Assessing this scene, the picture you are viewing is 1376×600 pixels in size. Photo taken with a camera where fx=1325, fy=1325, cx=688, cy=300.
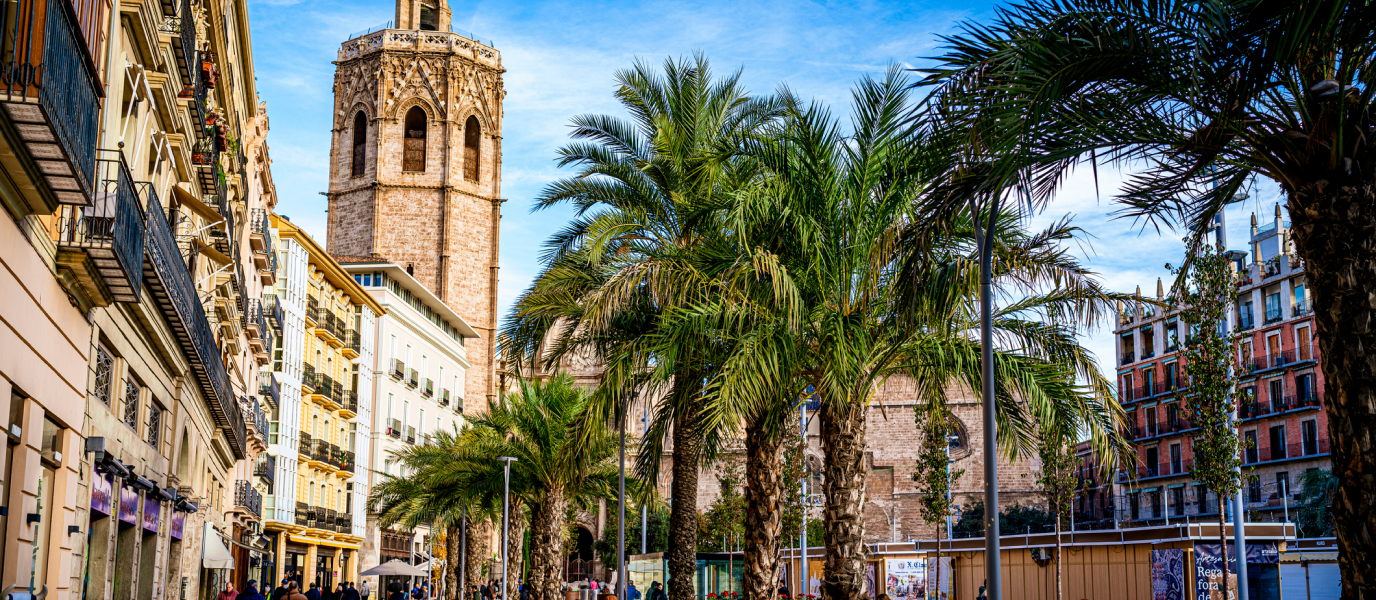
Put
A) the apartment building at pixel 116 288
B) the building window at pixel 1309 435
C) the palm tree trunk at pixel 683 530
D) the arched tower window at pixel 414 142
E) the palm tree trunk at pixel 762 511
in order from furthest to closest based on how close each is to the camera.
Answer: the arched tower window at pixel 414 142 → the building window at pixel 1309 435 → the palm tree trunk at pixel 683 530 → the palm tree trunk at pixel 762 511 → the apartment building at pixel 116 288

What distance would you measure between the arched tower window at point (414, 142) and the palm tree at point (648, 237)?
54.4 meters

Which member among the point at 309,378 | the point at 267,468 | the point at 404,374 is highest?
the point at 404,374

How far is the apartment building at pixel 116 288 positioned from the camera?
10.3 metres

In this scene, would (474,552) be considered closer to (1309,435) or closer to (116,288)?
(116,288)

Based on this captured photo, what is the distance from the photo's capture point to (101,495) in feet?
51.8

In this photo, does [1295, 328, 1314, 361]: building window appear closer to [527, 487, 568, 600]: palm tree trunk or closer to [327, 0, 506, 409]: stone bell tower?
[327, 0, 506, 409]: stone bell tower

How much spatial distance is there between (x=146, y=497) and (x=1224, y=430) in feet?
59.3

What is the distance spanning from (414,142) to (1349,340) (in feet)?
239

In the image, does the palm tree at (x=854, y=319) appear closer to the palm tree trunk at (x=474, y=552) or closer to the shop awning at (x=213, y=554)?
the shop awning at (x=213, y=554)

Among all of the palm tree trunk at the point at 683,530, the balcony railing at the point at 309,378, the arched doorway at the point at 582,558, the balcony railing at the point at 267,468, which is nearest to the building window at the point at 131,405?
the palm tree trunk at the point at 683,530

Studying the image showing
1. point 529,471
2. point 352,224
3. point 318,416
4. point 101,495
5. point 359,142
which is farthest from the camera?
point 359,142

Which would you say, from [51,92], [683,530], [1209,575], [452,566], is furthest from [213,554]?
[452,566]

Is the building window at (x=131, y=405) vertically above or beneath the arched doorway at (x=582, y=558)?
above

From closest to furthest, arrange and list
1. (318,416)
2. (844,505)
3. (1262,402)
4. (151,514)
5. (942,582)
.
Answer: (844,505) < (151,514) < (942,582) < (318,416) < (1262,402)
